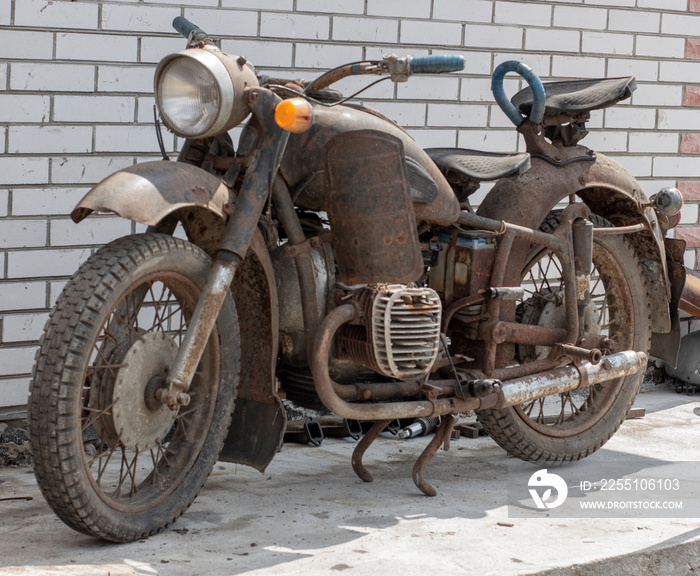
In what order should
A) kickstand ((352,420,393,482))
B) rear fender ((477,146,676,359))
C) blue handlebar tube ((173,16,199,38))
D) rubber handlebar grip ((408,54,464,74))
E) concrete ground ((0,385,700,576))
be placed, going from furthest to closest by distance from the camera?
rear fender ((477,146,676,359))
kickstand ((352,420,393,482))
blue handlebar tube ((173,16,199,38))
rubber handlebar grip ((408,54,464,74))
concrete ground ((0,385,700,576))

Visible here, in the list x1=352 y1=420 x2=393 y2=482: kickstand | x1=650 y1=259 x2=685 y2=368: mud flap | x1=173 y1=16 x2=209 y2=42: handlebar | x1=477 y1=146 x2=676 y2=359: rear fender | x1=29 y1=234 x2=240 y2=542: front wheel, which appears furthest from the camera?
x1=650 y1=259 x2=685 y2=368: mud flap

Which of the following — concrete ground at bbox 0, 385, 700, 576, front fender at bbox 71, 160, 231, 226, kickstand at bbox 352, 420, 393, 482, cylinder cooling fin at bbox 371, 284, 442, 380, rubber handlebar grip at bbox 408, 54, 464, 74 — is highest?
rubber handlebar grip at bbox 408, 54, 464, 74

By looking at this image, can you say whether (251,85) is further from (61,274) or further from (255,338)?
(61,274)

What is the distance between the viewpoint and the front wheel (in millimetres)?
2875

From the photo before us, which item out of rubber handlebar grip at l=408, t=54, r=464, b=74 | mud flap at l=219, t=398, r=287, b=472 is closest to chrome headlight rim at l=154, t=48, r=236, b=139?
rubber handlebar grip at l=408, t=54, r=464, b=74

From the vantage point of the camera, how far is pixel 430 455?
12.8ft

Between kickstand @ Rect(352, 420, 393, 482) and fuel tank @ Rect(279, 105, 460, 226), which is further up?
fuel tank @ Rect(279, 105, 460, 226)

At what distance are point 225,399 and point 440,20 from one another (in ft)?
9.37

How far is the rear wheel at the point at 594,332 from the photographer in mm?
4246

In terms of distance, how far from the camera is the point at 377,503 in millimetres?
3734

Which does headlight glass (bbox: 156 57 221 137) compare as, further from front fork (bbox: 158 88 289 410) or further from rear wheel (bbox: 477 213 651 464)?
rear wheel (bbox: 477 213 651 464)

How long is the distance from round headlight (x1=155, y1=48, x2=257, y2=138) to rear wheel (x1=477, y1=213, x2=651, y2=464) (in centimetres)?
158

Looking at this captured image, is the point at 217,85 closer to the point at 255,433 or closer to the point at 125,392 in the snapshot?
the point at 125,392

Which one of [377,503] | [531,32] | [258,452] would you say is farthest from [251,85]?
[531,32]
